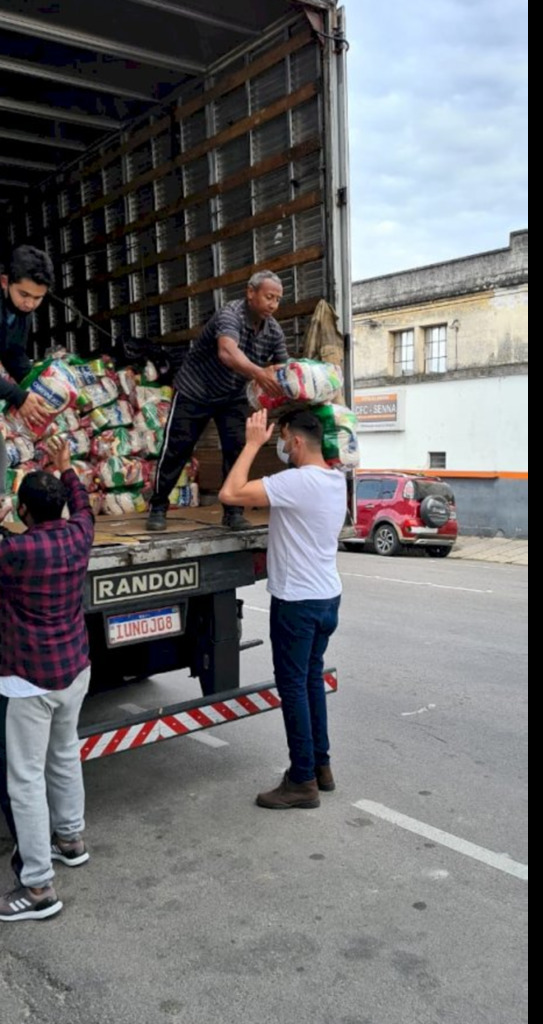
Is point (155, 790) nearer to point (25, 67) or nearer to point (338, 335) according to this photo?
point (338, 335)

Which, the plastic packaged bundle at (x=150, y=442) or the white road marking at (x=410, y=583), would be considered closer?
Answer: the plastic packaged bundle at (x=150, y=442)

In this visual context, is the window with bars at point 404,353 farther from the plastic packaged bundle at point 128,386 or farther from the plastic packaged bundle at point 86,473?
the plastic packaged bundle at point 86,473

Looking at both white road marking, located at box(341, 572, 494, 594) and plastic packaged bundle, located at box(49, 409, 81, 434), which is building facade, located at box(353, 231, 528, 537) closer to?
white road marking, located at box(341, 572, 494, 594)

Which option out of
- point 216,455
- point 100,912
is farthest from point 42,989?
point 216,455

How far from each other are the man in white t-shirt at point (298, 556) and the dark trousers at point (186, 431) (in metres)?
0.86

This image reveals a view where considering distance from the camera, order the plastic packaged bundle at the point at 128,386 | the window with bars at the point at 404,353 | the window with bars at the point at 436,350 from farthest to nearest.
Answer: the window with bars at the point at 404,353 < the window with bars at the point at 436,350 < the plastic packaged bundle at the point at 128,386

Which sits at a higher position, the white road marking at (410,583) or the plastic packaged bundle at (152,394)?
the plastic packaged bundle at (152,394)

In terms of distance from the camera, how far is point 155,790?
14.8 feet

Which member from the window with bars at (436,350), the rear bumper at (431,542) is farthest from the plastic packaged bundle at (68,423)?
the window with bars at (436,350)

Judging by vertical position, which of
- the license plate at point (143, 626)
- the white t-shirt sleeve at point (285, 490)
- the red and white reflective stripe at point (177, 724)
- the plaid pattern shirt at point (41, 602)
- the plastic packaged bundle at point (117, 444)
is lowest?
the red and white reflective stripe at point (177, 724)

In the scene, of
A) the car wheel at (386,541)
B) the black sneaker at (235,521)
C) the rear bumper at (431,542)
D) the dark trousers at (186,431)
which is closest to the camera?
the black sneaker at (235,521)

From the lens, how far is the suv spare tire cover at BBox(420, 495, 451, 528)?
1573 cm

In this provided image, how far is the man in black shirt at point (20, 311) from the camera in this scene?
434 cm

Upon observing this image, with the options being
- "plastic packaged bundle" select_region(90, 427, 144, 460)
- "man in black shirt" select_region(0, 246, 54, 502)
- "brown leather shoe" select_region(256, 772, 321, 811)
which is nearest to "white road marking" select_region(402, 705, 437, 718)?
"brown leather shoe" select_region(256, 772, 321, 811)
